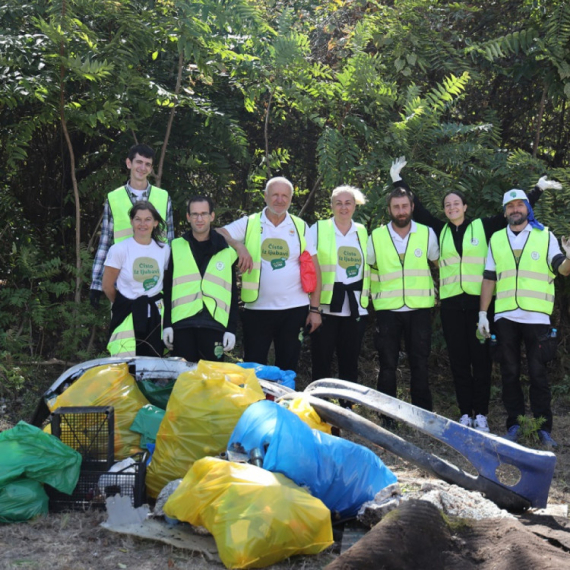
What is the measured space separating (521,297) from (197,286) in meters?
2.57

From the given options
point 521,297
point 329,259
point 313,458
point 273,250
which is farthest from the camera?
point 329,259

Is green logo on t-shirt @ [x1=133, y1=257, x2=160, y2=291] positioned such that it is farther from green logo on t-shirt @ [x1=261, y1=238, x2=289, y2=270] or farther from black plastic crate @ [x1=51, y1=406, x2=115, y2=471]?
black plastic crate @ [x1=51, y1=406, x2=115, y2=471]

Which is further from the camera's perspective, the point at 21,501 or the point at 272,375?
the point at 272,375

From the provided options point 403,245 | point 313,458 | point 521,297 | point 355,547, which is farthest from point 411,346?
point 355,547

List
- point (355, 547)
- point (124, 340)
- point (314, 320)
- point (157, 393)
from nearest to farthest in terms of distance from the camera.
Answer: point (355, 547) < point (157, 393) < point (124, 340) < point (314, 320)

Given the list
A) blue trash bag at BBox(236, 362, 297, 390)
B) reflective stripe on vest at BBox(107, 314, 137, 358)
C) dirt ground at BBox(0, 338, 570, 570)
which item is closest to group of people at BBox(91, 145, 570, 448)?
reflective stripe on vest at BBox(107, 314, 137, 358)

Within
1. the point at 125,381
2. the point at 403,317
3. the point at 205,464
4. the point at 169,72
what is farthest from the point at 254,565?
the point at 169,72

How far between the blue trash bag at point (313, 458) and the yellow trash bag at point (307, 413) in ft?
1.74

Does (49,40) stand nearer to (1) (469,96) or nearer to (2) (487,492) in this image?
(1) (469,96)

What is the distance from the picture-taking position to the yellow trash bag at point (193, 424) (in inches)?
166

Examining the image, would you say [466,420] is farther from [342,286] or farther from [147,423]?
[147,423]

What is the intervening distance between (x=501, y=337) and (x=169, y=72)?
4.22 metres

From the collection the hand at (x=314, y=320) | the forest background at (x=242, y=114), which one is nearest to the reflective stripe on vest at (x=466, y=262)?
the forest background at (x=242, y=114)

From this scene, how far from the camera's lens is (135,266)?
5.57m
